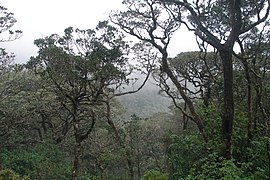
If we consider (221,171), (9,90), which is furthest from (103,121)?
(221,171)

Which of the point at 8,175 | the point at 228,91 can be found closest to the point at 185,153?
the point at 228,91

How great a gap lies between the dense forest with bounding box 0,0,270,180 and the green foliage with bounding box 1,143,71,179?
38 mm

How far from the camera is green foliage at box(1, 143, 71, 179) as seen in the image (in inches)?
470

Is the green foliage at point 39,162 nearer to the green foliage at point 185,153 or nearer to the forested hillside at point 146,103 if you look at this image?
the green foliage at point 185,153

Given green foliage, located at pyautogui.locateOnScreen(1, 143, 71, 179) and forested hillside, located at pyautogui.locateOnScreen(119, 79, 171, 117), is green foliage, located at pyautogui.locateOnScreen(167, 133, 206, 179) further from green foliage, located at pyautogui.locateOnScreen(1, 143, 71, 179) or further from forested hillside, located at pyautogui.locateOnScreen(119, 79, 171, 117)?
forested hillside, located at pyautogui.locateOnScreen(119, 79, 171, 117)

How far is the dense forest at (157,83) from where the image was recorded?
7.61 metres

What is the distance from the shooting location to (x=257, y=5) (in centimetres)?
905

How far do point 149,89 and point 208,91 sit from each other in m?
49.7

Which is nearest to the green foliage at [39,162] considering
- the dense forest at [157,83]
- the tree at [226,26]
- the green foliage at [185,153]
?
the dense forest at [157,83]

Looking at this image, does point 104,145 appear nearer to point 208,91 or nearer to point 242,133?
point 208,91

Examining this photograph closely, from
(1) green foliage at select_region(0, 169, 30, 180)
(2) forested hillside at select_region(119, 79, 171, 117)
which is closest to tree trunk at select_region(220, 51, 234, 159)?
(1) green foliage at select_region(0, 169, 30, 180)

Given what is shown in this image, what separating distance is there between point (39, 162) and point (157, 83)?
24.0 ft

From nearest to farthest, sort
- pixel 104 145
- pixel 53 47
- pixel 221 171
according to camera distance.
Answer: pixel 221 171, pixel 53 47, pixel 104 145

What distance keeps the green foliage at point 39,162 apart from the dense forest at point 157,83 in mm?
38
